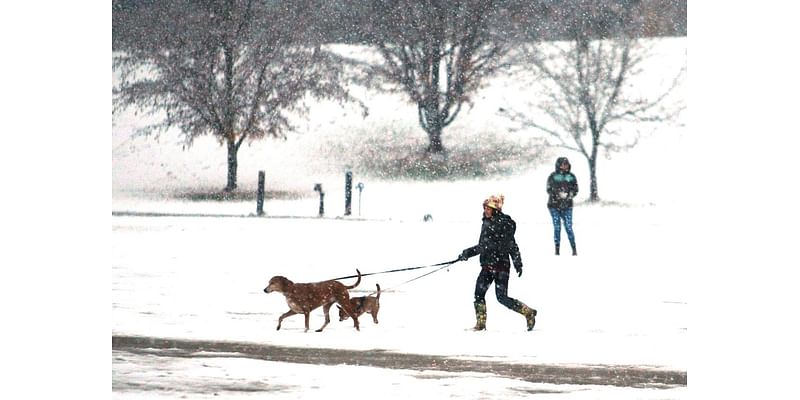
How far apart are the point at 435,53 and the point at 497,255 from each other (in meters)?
2.19

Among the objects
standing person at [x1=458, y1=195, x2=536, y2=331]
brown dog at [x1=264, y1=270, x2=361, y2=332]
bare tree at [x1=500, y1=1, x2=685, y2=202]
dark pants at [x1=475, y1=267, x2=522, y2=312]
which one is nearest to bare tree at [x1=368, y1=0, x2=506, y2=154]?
bare tree at [x1=500, y1=1, x2=685, y2=202]

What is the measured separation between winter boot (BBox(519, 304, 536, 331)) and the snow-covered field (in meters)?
0.06

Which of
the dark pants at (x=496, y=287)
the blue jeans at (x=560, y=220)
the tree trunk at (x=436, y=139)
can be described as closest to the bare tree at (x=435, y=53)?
the tree trunk at (x=436, y=139)

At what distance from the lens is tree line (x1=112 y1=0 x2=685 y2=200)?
8.56 meters

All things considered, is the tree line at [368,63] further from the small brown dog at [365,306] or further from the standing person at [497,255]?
the small brown dog at [365,306]

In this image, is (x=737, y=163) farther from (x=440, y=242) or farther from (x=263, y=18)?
(x=263, y=18)

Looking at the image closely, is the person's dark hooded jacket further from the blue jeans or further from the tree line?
the tree line

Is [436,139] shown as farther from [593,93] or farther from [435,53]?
[593,93]

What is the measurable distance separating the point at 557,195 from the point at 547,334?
1.26 meters

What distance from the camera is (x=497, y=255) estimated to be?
7.40 m

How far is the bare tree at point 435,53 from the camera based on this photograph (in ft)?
28.9

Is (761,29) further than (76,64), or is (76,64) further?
(76,64)

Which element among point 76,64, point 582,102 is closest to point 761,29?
point 582,102

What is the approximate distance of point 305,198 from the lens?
8805mm
